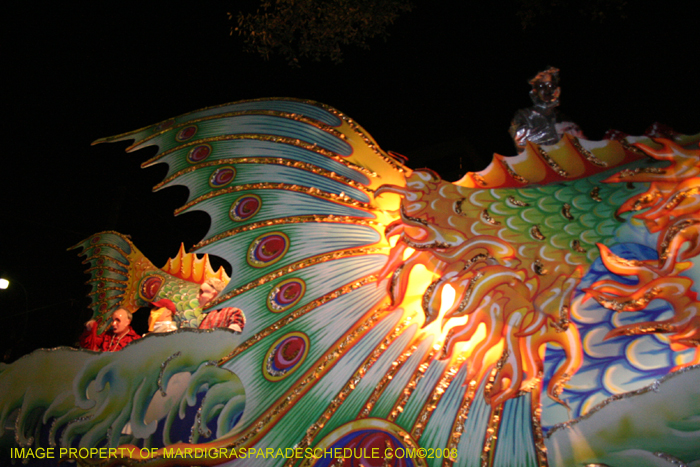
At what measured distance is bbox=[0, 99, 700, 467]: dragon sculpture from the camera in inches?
40.8

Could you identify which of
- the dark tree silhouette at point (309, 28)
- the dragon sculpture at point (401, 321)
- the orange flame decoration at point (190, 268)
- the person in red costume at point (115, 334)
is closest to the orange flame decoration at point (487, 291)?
the dragon sculpture at point (401, 321)

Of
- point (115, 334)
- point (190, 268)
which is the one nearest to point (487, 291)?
point (190, 268)

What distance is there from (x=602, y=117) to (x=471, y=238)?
1.14 metres

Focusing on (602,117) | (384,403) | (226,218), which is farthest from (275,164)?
(602,117)

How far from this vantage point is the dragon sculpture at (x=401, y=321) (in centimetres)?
104

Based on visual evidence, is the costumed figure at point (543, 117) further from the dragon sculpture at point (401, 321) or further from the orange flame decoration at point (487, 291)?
the orange flame decoration at point (487, 291)

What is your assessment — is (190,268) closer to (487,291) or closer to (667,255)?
(487,291)

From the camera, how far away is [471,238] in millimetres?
1208

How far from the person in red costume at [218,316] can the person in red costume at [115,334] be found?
0.49 metres

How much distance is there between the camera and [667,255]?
1049mm

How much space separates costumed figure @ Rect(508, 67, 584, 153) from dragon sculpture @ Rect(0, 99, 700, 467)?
0.31 metres

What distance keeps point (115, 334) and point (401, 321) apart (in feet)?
6.11

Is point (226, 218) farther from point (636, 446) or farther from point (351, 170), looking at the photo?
point (636, 446)

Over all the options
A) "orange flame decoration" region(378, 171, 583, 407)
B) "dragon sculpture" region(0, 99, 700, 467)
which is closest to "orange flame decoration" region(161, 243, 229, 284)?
"dragon sculpture" region(0, 99, 700, 467)
